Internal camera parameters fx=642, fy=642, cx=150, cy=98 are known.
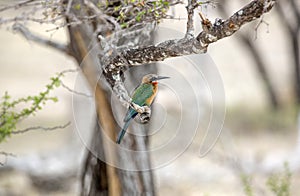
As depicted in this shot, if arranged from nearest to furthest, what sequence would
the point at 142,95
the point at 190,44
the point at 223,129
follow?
the point at 190,44
the point at 142,95
the point at 223,129

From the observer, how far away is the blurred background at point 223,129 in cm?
805

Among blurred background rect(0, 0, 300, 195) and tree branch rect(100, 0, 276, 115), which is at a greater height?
blurred background rect(0, 0, 300, 195)

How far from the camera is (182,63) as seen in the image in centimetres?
469

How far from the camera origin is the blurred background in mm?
8047

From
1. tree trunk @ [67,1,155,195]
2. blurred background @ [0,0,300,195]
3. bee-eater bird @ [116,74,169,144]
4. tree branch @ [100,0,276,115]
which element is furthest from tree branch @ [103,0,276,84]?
tree trunk @ [67,1,155,195]

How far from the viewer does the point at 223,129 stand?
861 centimetres

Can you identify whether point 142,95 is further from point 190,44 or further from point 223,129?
point 223,129

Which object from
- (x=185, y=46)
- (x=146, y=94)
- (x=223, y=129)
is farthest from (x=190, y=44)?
(x=223, y=129)

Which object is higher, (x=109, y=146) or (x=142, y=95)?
(x=109, y=146)

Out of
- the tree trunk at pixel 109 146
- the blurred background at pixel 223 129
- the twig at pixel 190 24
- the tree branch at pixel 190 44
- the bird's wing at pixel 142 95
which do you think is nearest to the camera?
the tree branch at pixel 190 44

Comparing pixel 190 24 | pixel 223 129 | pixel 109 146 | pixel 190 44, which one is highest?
pixel 223 129

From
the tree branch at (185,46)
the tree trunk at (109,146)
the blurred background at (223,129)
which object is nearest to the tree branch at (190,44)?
the tree branch at (185,46)

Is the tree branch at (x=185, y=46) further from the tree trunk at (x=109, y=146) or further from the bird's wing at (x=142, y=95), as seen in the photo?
the tree trunk at (x=109, y=146)

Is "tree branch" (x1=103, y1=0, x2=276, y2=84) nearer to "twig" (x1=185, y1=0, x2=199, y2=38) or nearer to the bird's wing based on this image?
"twig" (x1=185, y1=0, x2=199, y2=38)
